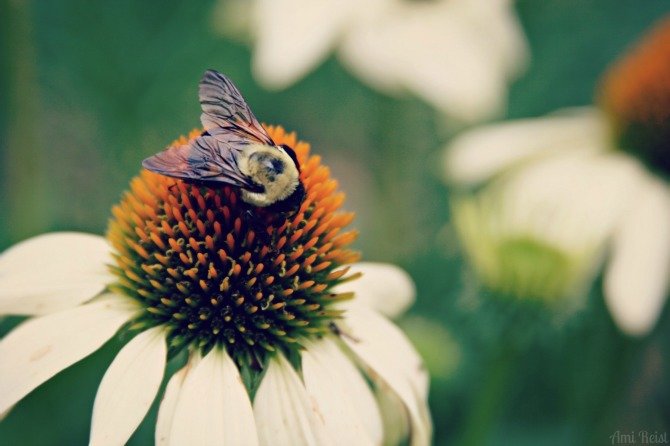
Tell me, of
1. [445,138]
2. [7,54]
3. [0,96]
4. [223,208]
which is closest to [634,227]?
[223,208]

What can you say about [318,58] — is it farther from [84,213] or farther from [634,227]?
[84,213]

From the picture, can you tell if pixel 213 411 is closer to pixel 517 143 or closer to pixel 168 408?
pixel 168 408

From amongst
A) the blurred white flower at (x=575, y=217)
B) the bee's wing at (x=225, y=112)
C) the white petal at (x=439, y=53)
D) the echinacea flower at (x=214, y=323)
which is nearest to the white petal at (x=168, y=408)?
the echinacea flower at (x=214, y=323)

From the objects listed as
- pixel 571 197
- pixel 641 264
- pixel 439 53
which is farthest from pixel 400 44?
pixel 641 264

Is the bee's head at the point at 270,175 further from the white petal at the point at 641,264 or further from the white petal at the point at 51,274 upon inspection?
the white petal at the point at 641,264

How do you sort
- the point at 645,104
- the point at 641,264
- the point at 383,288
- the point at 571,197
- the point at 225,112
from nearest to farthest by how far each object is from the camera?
the point at 225,112 → the point at 383,288 → the point at 641,264 → the point at 571,197 → the point at 645,104

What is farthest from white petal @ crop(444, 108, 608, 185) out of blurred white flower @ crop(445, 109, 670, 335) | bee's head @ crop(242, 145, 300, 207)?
bee's head @ crop(242, 145, 300, 207)
